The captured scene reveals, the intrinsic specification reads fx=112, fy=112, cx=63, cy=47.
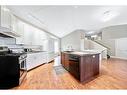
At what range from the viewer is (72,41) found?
9984mm

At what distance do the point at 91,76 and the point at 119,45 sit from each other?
21.0 feet

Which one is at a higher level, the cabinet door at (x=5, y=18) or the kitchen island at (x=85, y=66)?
the cabinet door at (x=5, y=18)

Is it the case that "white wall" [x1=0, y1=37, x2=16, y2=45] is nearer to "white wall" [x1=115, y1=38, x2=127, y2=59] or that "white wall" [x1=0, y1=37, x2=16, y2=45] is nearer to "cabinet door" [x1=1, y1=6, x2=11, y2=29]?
"cabinet door" [x1=1, y1=6, x2=11, y2=29]

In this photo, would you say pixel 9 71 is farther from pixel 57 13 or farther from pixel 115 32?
pixel 115 32

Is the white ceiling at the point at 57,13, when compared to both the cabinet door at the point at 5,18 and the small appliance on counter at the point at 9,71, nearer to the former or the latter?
the cabinet door at the point at 5,18

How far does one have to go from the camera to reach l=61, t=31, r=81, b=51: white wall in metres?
9.58

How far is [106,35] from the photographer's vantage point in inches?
391

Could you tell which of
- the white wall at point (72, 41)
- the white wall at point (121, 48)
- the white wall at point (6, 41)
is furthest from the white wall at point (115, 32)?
the white wall at point (6, 41)

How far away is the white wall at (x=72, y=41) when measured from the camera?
9578 millimetres

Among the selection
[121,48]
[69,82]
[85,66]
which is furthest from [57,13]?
[121,48]

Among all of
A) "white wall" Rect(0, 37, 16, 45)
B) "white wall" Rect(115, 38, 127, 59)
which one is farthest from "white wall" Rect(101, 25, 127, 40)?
"white wall" Rect(0, 37, 16, 45)

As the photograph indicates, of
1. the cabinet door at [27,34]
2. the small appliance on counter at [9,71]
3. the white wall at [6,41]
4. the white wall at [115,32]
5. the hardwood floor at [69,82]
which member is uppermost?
the white wall at [115,32]
